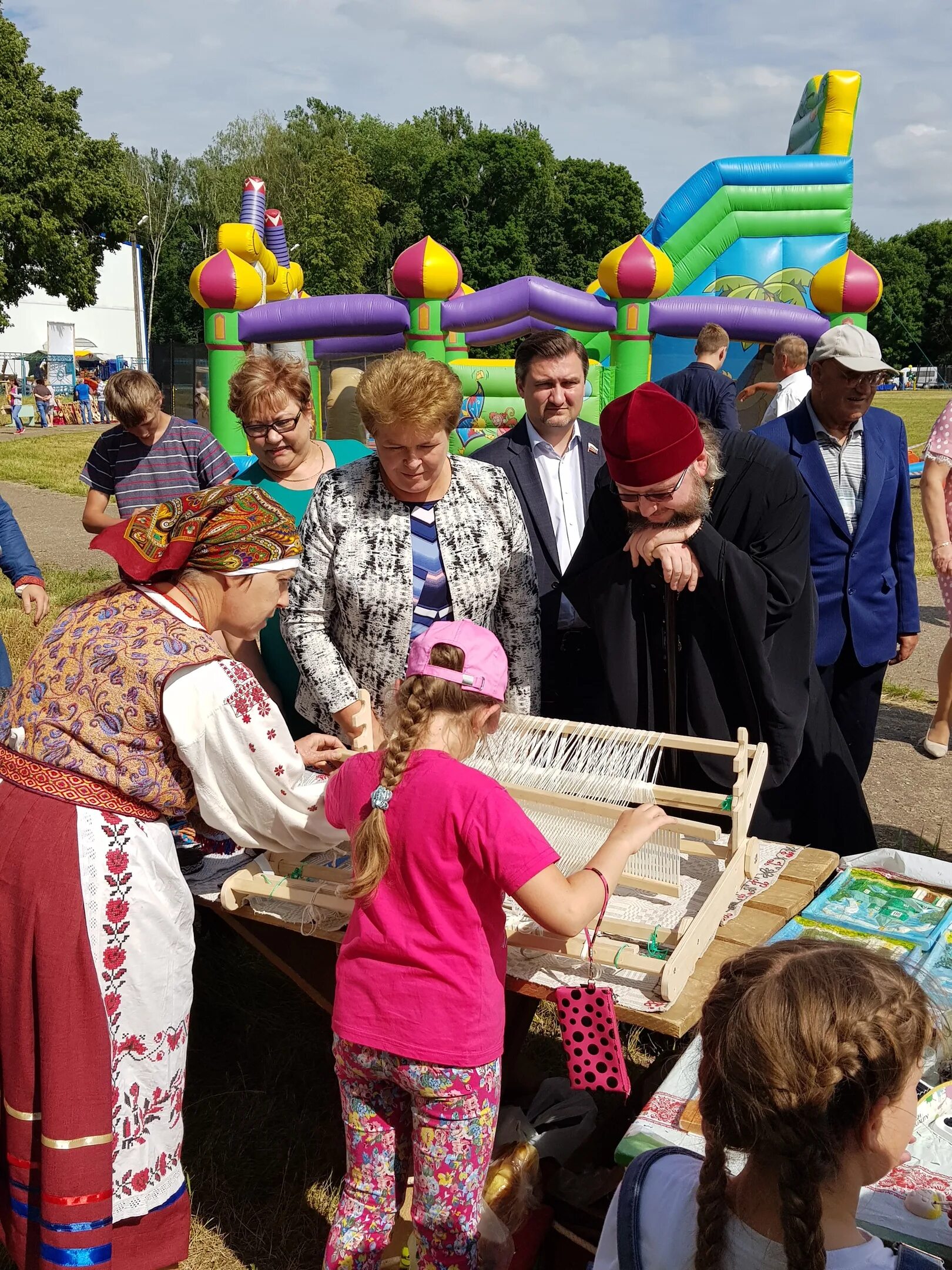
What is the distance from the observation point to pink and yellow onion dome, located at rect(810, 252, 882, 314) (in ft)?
29.1

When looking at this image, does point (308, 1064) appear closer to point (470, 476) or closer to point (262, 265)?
point (470, 476)

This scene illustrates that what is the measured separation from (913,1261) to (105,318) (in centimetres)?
4960

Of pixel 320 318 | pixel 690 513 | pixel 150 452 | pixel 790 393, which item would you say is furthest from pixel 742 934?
pixel 320 318

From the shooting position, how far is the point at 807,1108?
1.06 m

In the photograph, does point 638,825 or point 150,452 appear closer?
point 638,825

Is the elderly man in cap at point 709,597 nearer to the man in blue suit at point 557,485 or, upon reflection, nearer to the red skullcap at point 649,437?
the red skullcap at point 649,437

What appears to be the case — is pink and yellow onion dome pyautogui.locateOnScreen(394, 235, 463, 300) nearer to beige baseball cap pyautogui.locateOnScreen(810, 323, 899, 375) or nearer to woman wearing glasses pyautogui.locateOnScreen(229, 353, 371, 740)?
woman wearing glasses pyautogui.locateOnScreen(229, 353, 371, 740)

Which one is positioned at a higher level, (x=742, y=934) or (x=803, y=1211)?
(x=803, y=1211)

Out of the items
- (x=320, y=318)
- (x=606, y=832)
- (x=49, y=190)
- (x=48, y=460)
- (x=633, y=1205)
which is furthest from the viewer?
(x=49, y=190)

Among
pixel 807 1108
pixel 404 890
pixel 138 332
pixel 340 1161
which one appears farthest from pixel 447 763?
pixel 138 332

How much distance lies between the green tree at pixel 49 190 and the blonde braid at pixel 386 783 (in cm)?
2581

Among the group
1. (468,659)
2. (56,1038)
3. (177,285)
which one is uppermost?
(177,285)

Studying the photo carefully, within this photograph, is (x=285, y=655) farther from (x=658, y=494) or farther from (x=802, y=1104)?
(x=802, y=1104)

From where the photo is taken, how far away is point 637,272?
8859 mm
